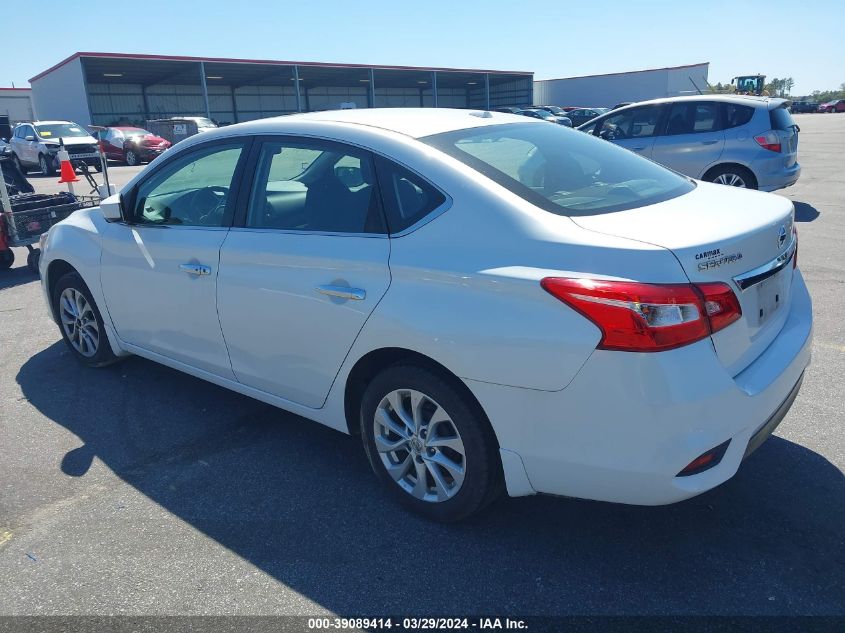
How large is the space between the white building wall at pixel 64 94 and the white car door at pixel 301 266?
34216mm

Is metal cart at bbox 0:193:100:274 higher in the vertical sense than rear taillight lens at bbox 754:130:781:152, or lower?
lower

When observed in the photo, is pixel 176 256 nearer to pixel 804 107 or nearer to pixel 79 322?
pixel 79 322

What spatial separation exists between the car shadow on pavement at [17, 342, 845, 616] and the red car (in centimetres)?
2400

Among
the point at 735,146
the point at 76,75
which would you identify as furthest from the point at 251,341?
the point at 76,75

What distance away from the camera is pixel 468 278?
8.50 ft

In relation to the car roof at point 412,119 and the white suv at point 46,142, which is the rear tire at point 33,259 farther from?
the white suv at point 46,142

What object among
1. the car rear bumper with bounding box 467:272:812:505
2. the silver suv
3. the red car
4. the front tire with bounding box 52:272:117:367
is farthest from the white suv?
the car rear bumper with bounding box 467:272:812:505

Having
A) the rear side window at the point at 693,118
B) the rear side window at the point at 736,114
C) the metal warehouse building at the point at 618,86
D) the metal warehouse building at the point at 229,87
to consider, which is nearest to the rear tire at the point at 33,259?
the rear side window at the point at 693,118

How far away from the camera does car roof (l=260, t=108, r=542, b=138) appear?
3.22m

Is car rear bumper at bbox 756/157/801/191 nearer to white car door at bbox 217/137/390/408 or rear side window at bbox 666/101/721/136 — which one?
rear side window at bbox 666/101/721/136

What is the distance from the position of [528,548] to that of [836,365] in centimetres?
282

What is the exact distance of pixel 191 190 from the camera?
162 inches

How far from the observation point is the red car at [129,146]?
2534 cm

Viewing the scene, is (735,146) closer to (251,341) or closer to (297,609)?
(251,341)
